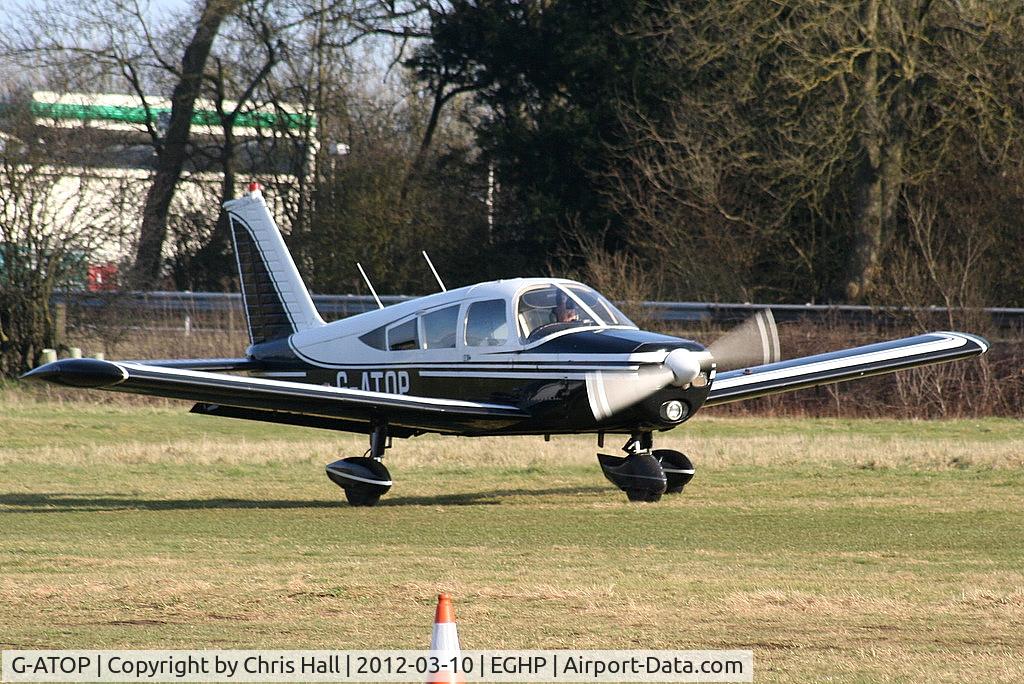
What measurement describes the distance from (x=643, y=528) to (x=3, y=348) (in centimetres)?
1927

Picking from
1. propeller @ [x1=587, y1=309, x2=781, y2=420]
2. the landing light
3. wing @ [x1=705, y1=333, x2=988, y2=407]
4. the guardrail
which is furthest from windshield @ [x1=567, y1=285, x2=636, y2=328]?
the guardrail

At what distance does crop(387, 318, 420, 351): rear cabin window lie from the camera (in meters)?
14.3

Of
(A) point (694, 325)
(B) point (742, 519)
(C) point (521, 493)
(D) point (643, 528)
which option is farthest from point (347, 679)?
(A) point (694, 325)

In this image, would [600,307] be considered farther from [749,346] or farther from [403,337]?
[403,337]

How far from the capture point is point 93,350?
2869cm

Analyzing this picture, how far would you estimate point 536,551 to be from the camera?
10633 mm

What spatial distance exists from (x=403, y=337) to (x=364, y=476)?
1593 millimetres

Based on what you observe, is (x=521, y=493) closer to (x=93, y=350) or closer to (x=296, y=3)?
(x=93, y=350)

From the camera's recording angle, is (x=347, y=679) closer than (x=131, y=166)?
Yes

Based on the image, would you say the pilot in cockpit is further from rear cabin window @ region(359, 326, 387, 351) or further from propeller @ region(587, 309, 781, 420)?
rear cabin window @ region(359, 326, 387, 351)

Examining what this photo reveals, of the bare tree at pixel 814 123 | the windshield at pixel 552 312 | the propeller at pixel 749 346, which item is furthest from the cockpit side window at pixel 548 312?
the bare tree at pixel 814 123

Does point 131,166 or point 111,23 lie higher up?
point 111,23

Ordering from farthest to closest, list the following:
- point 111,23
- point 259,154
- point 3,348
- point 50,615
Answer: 1. point 259,154
2. point 111,23
3. point 3,348
4. point 50,615

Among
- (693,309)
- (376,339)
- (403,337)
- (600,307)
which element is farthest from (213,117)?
(600,307)
